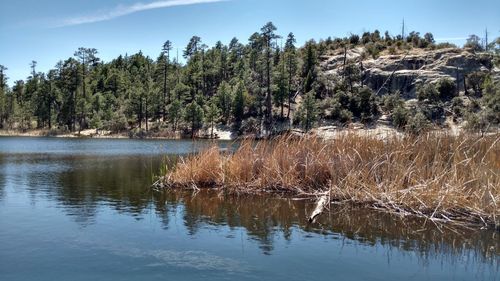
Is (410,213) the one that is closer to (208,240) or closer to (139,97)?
(208,240)

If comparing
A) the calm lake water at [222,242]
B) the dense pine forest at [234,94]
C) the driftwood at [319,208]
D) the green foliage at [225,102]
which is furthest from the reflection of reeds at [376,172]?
the green foliage at [225,102]

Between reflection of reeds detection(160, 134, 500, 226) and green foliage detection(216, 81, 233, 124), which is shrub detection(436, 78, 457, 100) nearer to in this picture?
green foliage detection(216, 81, 233, 124)

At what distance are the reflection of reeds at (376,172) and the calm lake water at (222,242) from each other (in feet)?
2.74

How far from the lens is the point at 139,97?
9656cm

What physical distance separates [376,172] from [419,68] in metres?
80.3

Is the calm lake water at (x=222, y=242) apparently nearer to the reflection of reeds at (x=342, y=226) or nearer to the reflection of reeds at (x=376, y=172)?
the reflection of reeds at (x=342, y=226)

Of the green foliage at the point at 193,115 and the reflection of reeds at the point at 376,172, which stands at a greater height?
the green foliage at the point at 193,115

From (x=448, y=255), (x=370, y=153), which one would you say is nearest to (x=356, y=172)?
(x=370, y=153)

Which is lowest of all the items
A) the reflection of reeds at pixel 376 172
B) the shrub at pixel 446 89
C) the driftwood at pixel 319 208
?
the driftwood at pixel 319 208

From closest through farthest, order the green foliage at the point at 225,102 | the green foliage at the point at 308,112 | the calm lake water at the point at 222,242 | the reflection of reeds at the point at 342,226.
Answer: the calm lake water at the point at 222,242 → the reflection of reeds at the point at 342,226 → the green foliage at the point at 308,112 → the green foliage at the point at 225,102

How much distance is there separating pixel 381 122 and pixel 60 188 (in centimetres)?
6230

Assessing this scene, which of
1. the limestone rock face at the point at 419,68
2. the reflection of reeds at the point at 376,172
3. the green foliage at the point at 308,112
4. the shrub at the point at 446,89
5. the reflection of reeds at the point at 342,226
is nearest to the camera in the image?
the reflection of reeds at the point at 342,226

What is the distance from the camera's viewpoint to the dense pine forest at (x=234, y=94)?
260ft

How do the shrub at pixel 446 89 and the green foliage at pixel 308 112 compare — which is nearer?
the green foliage at pixel 308 112
